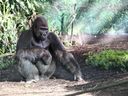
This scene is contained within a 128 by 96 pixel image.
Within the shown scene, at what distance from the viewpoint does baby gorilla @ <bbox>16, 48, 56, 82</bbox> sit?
8164 millimetres

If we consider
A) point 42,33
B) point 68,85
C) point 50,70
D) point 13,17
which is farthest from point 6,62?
point 68,85

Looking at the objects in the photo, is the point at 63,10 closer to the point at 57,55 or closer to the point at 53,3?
the point at 53,3

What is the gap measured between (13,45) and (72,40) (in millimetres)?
1970

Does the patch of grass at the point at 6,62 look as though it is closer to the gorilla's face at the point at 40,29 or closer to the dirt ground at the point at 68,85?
the dirt ground at the point at 68,85

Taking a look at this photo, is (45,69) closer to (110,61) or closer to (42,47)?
(42,47)

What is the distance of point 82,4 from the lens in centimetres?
1420

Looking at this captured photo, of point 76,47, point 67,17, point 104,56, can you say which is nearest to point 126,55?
point 104,56

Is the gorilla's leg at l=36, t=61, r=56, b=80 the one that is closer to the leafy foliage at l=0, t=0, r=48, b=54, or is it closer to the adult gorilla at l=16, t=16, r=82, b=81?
the adult gorilla at l=16, t=16, r=82, b=81

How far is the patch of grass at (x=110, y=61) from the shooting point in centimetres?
894

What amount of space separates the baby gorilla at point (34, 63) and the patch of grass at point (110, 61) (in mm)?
1272

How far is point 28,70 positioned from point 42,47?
553 mm

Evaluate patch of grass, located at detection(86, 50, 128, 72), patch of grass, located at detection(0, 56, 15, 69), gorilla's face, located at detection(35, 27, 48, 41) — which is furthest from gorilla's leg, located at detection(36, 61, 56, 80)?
patch of grass, located at detection(0, 56, 15, 69)

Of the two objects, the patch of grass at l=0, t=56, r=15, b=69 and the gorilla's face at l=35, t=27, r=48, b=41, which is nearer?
the gorilla's face at l=35, t=27, r=48, b=41

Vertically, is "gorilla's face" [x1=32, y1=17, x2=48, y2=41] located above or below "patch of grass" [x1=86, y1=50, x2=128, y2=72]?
above
